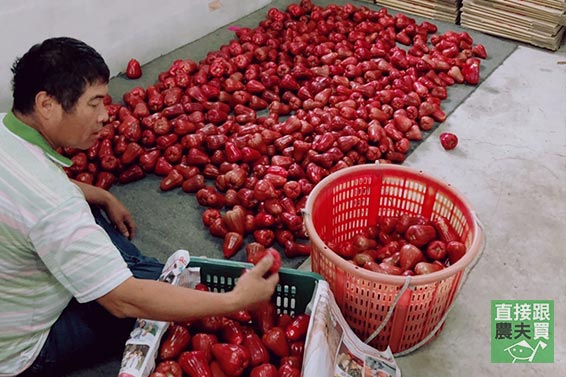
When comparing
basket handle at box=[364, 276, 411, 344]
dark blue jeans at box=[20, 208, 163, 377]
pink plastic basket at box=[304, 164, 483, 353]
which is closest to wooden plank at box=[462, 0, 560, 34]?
pink plastic basket at box=[304, 164, 483, 353]

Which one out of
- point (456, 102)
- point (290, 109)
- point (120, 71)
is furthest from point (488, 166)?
point (120, 71)

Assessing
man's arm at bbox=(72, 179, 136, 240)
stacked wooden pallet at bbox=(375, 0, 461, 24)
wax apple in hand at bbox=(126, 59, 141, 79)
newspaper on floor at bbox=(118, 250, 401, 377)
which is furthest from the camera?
stacked wooden pallet at bbox=(375, 0, 461, 24)

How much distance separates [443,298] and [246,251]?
3.02ft

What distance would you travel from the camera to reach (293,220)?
2781mm

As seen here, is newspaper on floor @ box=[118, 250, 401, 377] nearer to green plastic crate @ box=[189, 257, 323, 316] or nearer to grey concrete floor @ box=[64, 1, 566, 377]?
green plastic crate @ box=[189, 257, 323, 316]

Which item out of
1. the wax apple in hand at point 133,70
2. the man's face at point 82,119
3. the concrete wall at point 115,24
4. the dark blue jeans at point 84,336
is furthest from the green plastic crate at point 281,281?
the wax apple in hand at point 133,70

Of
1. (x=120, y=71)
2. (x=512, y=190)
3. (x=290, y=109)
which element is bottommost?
(x=512, y=190)

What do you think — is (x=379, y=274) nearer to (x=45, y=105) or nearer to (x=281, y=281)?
(x=281, y=281)

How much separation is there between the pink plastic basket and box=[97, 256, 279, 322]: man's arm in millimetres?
404

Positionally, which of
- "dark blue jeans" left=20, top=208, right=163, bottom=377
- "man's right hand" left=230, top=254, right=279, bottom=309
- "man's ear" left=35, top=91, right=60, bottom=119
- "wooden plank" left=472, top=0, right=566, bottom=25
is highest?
"man's ear" left=35, top=91, right=60, bottom=119

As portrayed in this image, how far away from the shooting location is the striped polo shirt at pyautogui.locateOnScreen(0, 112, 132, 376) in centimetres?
154

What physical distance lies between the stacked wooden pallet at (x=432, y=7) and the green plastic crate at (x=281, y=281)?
3455mm

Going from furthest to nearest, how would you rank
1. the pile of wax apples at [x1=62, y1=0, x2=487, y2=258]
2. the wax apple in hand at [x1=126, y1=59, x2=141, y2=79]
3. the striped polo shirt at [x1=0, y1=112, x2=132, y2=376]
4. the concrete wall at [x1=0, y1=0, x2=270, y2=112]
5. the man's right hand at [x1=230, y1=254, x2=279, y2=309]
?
the wax apple in hand at [x1=126, y1=59, x2=141, y2=79], the concrete wall at [x1=0, y1=0, x2=270, y2=112], the pile of wax apples at [x1=62, y1=0, x2=487, y2=258], the man's right hand at [x1=230, y1=254, x2=279, y2=309], the striped polo shirt at [x1=0, y1=112, x2=132, y2=376]

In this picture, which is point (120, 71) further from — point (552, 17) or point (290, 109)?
point (552, 17)
